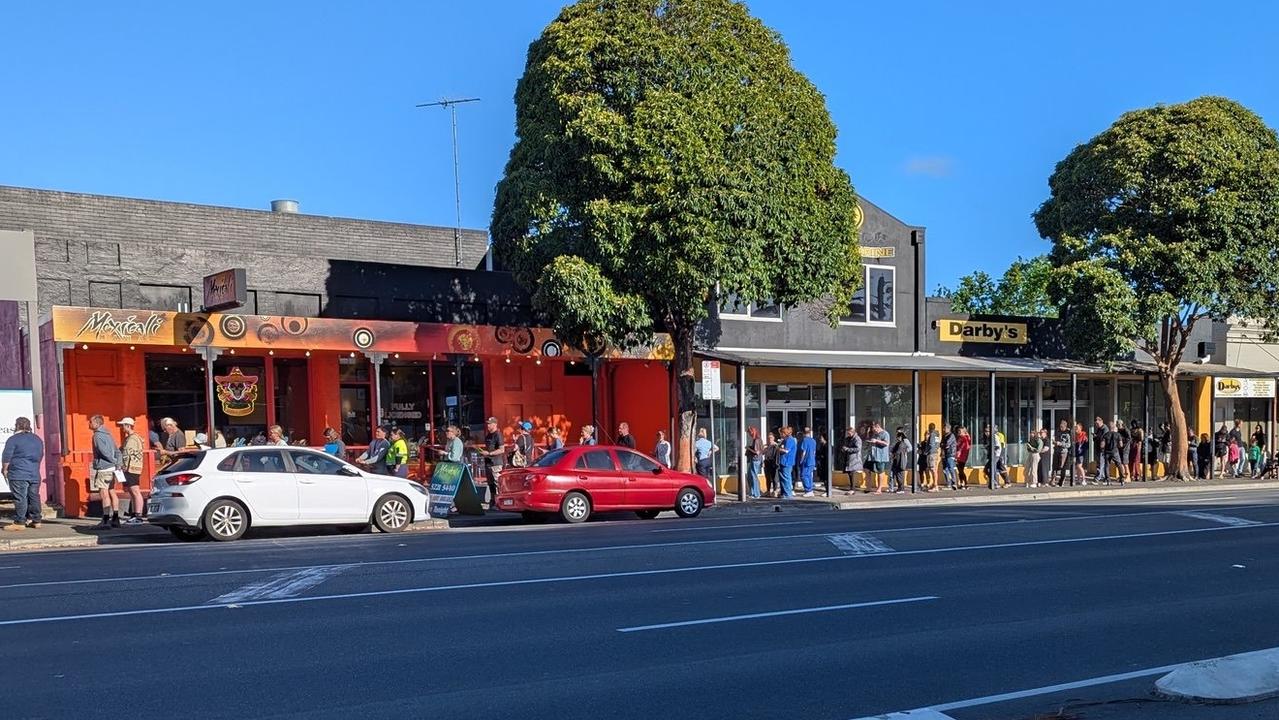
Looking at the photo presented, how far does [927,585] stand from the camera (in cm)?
1127

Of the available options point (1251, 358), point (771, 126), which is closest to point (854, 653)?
point (771, 126)

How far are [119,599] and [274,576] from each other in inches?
65.7

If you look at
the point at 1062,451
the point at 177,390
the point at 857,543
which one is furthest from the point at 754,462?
the point at 177,390

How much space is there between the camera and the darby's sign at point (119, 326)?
721 inches

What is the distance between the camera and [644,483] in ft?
64.2

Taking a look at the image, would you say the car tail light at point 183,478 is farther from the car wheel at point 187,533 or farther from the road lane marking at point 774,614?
the road lane marking at point 774,614

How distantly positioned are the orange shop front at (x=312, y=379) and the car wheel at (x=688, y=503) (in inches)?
178

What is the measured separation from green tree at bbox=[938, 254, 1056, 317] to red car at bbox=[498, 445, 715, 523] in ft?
136

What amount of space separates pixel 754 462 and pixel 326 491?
10783 mm

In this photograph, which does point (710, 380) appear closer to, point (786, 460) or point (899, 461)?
point (786, 460)

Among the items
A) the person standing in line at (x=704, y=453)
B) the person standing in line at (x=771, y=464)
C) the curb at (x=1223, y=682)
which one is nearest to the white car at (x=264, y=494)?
the person standing in line at (x=704, y=453)

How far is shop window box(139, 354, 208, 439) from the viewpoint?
70.9 feet

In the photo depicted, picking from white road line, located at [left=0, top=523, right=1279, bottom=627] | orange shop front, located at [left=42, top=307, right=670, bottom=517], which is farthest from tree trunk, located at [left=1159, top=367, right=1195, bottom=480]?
white road line, located at [left=0, top=523, right=1279, bottom=627]

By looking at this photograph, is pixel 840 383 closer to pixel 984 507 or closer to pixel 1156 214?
pixel 984 507
